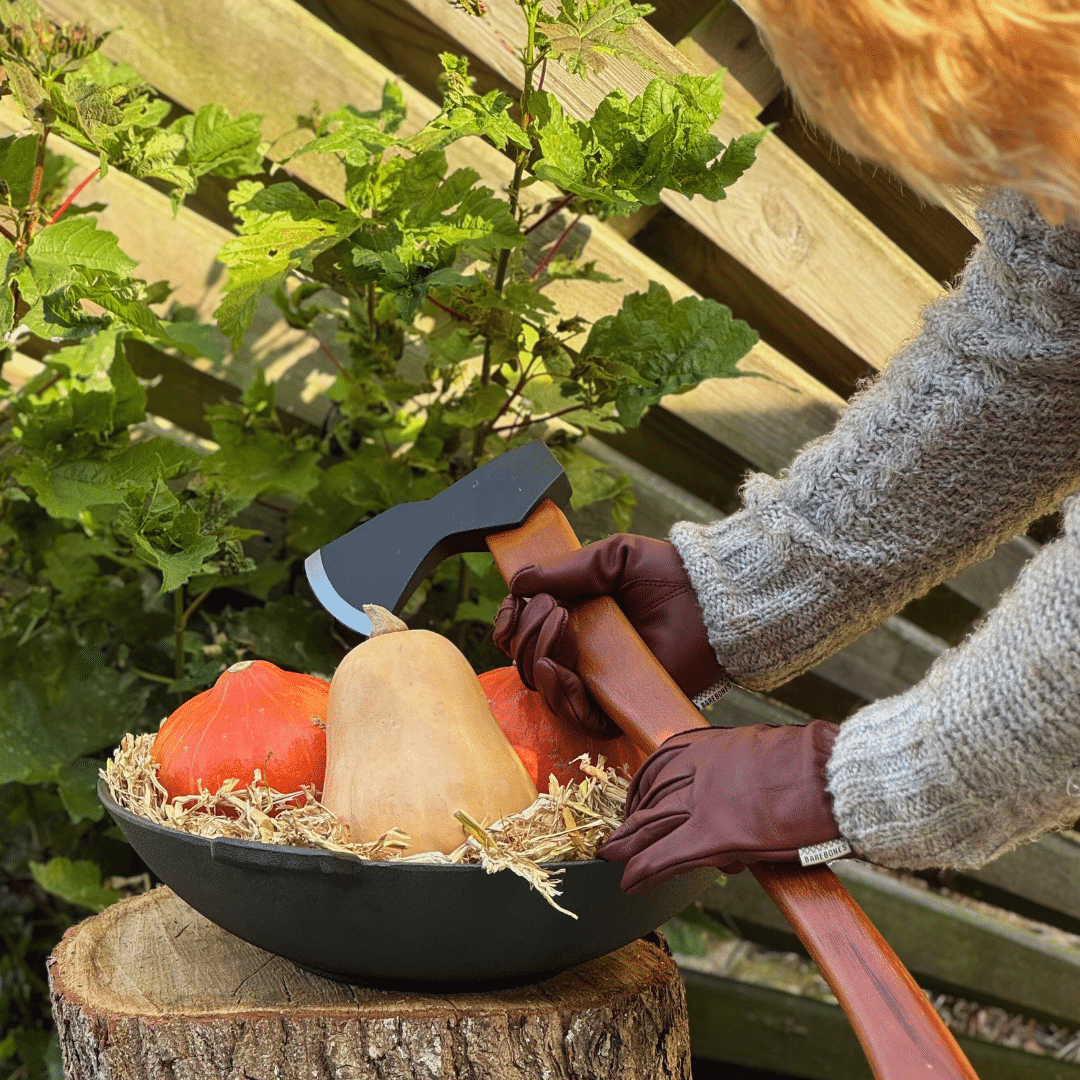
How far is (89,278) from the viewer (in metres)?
1.10

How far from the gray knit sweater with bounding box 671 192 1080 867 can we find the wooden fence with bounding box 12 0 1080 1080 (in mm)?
510

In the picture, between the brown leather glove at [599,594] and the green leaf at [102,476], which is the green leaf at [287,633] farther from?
the brown leather glove at [599,594]

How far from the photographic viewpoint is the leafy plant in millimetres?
1058

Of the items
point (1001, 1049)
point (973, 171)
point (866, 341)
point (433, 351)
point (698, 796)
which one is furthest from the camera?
point (1001, 1049)

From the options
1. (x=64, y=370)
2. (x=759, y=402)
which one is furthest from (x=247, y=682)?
(x=759, y=402)

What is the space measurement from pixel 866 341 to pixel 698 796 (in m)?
1.00

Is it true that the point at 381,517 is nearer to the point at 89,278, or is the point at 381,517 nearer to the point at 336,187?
the point at 89,278

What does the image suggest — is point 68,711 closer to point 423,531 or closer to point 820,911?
point 423,531

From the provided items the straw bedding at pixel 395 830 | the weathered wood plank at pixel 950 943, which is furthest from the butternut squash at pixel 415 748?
the weathered wood plank at pixel 950 943

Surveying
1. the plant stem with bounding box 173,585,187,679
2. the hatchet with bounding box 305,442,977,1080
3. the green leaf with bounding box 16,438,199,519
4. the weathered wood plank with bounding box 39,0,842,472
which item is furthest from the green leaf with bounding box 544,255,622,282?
the plant stem with bounding box 173,585,187,679

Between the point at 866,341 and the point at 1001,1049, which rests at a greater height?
the point at 866,341

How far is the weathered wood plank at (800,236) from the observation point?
136 centimetres

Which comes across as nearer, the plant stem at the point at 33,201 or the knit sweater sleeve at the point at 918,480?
the knit sweater sleeve at the point at 918,480

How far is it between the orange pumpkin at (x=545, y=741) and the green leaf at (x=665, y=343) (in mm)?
383
